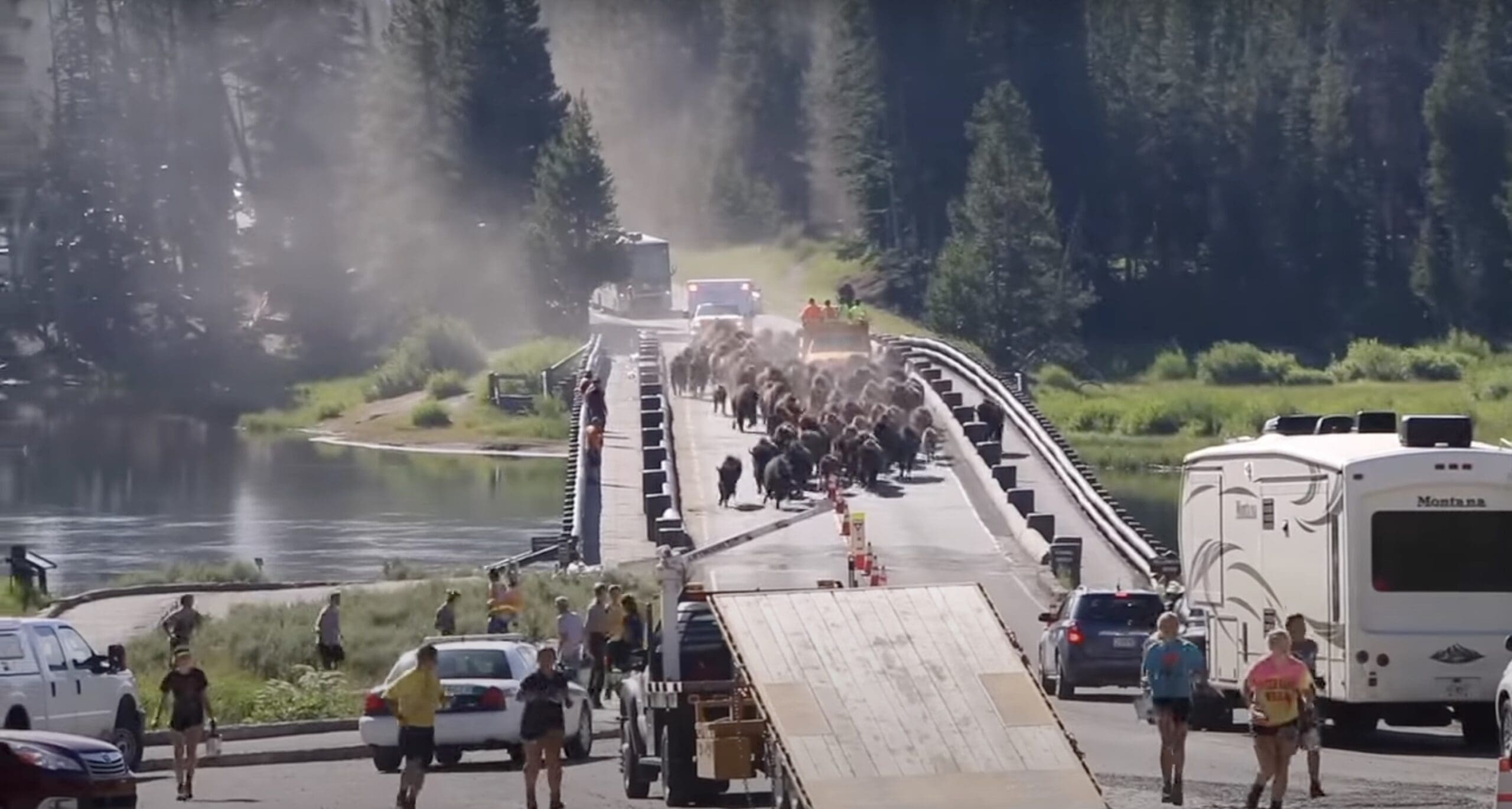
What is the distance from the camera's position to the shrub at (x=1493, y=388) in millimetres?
108062

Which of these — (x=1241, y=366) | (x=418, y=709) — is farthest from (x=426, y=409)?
Result: (x=418, y=709)

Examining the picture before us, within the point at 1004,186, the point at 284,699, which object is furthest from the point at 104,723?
the point at 1004,186

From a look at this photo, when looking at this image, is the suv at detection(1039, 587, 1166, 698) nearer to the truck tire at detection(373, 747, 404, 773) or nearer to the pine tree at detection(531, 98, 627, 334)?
the truck tire at detection(373, 747, 404, 773)

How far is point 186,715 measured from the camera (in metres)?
23.6

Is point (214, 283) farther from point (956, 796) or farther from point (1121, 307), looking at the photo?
point (956, 796)

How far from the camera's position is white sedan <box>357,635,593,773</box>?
2461cm

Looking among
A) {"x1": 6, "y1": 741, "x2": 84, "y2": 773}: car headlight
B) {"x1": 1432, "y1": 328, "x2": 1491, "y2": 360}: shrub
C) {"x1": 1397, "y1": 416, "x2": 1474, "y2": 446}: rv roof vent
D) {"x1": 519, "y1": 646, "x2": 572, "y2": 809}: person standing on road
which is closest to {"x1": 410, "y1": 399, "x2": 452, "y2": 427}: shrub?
{"x1": 1432, "y1": 328, "x2": 1491, "y2": 360}: shrub

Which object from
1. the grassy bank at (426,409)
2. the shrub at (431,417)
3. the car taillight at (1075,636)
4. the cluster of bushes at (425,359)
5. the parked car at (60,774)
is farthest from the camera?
A: the cluster of bushes at (425,359)

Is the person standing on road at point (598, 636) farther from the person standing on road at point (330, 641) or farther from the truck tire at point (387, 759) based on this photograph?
the truck tire at point (387, 759)

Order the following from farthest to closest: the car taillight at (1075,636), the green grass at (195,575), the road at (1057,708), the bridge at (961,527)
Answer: the green grass at (195,575) < the car taillight at (1075,636) < the bridge at (961,527) < the road at (1057,708)

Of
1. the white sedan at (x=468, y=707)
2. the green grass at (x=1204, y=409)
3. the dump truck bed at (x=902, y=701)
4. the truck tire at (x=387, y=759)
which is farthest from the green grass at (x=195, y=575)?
the green grass at (x=1204, y=409)

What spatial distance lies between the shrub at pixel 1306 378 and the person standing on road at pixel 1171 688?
3895 inches

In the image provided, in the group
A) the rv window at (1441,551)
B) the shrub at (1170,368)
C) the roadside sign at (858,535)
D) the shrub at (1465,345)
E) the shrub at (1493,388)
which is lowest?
the roadside sign at (858,535)

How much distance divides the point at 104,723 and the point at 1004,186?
101829 millimetres
